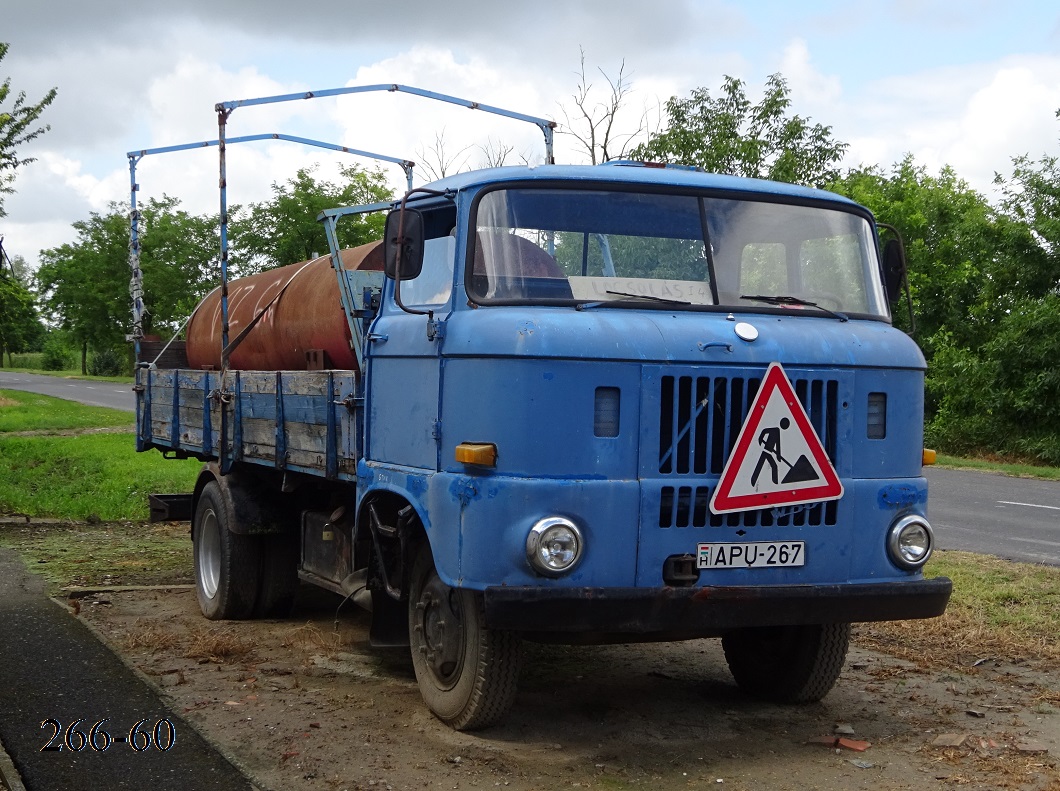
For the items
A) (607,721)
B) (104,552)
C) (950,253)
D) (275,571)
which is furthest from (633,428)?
(950,253)

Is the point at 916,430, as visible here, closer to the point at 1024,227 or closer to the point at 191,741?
the point at 191,741

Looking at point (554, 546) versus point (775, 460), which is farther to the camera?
point (775, 460)

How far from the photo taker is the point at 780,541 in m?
5.11

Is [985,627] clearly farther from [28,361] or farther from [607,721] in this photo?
[28,361]

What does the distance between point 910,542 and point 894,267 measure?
1463 mm

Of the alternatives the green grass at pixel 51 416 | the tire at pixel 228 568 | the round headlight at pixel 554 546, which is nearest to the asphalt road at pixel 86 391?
the green grass at pixel 51 416

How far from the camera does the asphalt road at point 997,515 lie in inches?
438

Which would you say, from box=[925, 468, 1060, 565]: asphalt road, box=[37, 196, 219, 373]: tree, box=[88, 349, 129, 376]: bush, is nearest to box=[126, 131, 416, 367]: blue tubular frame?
box=[925, 468, 1060, 565]: asphalt road

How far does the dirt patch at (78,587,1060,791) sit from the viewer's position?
4.88 meters

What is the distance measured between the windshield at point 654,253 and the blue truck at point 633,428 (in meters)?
0.01

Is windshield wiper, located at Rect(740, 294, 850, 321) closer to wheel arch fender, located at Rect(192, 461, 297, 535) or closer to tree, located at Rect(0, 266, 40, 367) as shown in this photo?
wheel arch fender, located at Rect(192, 461, 297, 535)

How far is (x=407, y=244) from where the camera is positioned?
5.42 meters

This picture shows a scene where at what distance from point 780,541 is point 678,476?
0.53 metres

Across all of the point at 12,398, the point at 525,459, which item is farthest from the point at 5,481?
the point at 12,398
